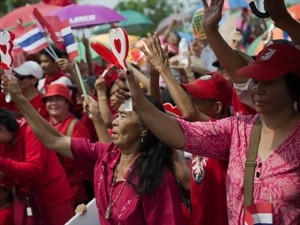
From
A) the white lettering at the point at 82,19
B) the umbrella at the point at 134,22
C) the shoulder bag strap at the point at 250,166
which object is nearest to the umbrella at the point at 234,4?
the white lettering at the point at 82,19

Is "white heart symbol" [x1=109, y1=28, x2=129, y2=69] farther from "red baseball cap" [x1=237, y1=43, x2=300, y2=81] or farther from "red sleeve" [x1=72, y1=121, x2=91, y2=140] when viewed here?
"red sleeve" [x1=72, y1=121, x2=91, y2=140]

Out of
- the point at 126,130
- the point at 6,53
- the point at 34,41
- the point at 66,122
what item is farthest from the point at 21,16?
the point at 126,130

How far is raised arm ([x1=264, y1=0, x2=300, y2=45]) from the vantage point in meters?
3.42

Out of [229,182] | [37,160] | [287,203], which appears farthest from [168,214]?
[37,160]

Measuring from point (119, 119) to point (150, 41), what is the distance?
456mm

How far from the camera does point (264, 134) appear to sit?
317 cm

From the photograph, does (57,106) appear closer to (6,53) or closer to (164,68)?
(6,53)

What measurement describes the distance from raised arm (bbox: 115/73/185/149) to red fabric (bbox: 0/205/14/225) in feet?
7.44

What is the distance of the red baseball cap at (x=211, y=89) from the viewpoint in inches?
176

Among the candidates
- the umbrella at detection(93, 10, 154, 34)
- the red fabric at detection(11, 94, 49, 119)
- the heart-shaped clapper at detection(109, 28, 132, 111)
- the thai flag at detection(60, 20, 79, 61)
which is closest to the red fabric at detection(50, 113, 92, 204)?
the red fabric at detection(11, 94, 49, 119)

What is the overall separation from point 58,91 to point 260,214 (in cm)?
349

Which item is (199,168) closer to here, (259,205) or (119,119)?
(119,119)

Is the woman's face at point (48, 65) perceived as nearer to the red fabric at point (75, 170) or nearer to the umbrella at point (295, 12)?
the red fabric at point (75, 170)

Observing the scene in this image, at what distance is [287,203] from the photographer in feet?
9.73
